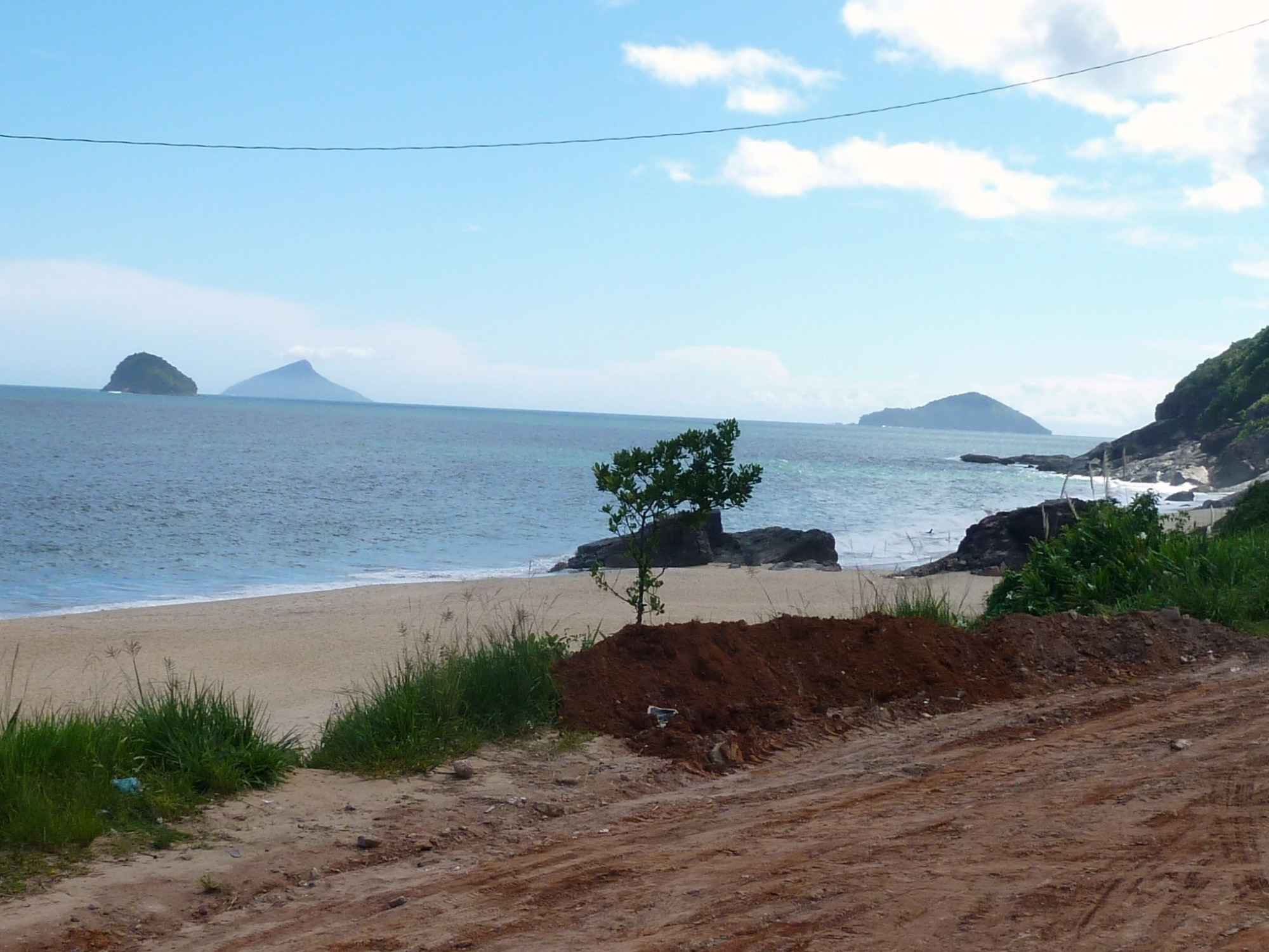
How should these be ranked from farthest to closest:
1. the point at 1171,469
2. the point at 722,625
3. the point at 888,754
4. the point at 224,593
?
the point at 1171,469, the point at 224,593, the point at 722,625, the point at 888,754

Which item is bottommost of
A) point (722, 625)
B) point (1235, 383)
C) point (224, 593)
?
point (224, 593)

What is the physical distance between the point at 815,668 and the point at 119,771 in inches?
183

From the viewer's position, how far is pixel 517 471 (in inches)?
2549

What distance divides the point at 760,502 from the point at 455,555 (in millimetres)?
21556

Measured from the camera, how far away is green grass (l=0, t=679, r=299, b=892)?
4719mm

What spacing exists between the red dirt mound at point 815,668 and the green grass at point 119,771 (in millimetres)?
2075

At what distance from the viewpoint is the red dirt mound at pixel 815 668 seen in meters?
6.97

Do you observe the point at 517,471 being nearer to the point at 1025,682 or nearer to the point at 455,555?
the point at 455,555

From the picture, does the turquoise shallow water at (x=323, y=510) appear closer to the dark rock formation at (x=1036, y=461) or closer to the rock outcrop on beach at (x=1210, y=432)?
the rock outcrop on beach at (x=1210, y=432)

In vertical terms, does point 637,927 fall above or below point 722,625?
below

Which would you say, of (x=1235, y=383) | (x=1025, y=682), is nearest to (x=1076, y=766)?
(x=1025, y=682)

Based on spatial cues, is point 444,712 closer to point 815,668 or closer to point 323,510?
point 815,668

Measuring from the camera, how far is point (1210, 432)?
71250 millimetres

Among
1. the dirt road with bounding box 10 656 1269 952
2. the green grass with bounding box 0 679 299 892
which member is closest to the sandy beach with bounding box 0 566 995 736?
the green grass with bounding box 0 679 299 892
